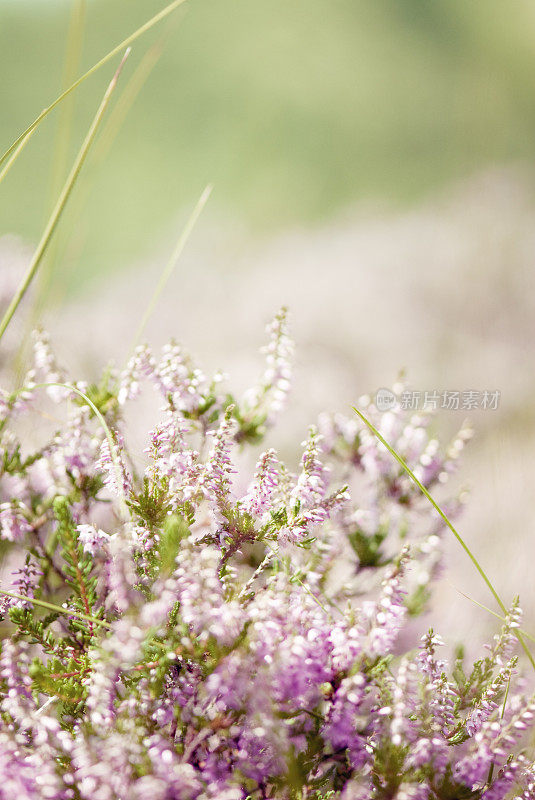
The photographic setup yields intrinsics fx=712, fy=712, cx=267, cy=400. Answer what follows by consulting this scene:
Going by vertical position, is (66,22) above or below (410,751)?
above

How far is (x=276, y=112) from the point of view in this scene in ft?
7.38

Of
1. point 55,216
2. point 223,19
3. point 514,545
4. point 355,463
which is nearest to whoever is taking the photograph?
point 55,216

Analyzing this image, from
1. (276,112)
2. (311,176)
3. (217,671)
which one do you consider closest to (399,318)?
(311,176)

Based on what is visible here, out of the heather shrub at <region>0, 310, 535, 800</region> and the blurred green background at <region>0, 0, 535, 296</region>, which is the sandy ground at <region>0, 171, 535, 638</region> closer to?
the blurred green background at <region>0, 0, 535, 296</region>

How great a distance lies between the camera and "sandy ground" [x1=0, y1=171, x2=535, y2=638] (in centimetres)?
169

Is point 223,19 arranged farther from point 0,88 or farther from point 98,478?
point 98,478

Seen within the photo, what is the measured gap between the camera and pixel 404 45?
232cm

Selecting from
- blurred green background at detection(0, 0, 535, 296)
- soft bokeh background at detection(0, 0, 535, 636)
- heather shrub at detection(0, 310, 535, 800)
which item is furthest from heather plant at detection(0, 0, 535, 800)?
blurred green background at detection(0, 0, 535, 296)

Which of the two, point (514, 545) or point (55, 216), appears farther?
point (514, 545)

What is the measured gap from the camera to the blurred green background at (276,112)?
219 centimetres

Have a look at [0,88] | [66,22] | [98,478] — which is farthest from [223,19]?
[98,478]

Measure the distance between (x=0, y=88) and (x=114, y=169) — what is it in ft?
1.64

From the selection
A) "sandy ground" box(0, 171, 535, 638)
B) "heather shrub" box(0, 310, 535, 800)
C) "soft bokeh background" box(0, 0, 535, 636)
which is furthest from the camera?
"soft bokeh background" box(0, 0, 535, 636)

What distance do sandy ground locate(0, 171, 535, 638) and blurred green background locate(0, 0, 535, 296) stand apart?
0.10 metres
